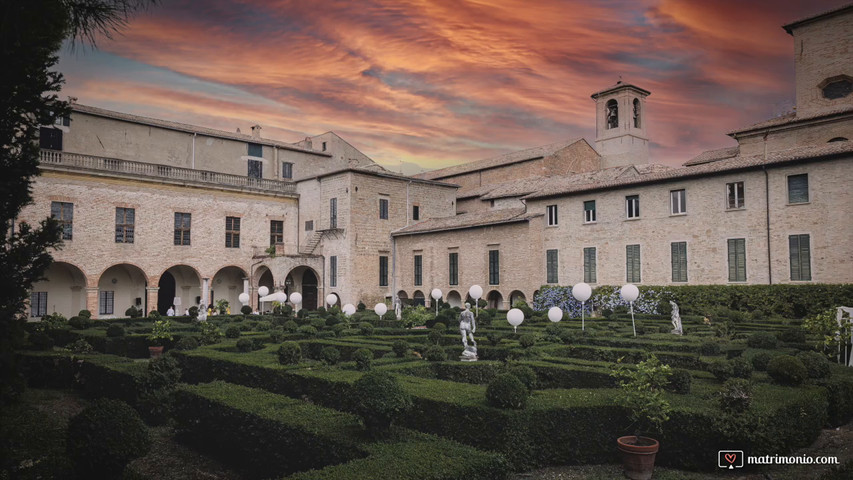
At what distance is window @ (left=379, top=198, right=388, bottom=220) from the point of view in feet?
123

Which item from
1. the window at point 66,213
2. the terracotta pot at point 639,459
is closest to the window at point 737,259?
the terracotta pot at point 639,459

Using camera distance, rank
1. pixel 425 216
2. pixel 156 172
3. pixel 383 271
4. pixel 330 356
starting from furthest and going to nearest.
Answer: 1. pixel 425 216
2. pixel 383 271
3. pixel 156 172
4. pixel 330 356

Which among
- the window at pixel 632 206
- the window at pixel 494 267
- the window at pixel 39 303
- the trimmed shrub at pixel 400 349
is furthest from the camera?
the window at pixel 494 267

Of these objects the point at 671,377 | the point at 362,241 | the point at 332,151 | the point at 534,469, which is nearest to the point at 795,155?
the point at 671,377

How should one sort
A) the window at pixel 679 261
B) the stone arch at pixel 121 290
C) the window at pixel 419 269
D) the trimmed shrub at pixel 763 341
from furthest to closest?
1. the window at pixel 419 269
2. the stone arch at pixel 121 290
3. the window at pixel 679 261
4. the trimmed shrub at pixel 763 341

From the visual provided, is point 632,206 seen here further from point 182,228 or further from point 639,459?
point 182,228

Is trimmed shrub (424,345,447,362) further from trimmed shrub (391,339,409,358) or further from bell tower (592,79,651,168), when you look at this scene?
bell tower (592,79,651,168)

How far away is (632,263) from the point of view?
27.1 m

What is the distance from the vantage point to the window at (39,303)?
29644mm

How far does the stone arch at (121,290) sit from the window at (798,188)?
3259cm

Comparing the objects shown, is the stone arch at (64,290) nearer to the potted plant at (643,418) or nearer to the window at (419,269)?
the window at (419,269)

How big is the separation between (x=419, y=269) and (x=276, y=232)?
10456 millimetres

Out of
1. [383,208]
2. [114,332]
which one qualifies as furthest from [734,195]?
[114,332]

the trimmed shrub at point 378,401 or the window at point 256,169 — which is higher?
the window at point 256,169
